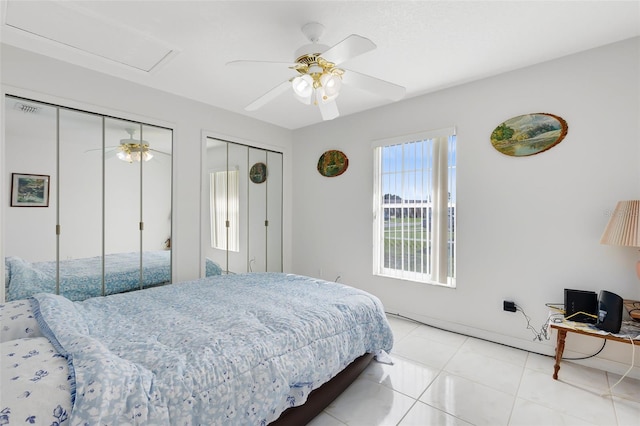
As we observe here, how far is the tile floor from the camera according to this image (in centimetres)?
179

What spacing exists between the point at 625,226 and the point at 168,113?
13.5ft

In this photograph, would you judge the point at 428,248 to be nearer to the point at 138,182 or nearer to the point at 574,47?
the point at 574,47

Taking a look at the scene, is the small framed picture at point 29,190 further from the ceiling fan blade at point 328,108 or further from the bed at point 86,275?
the ceiling fan blade at point 328,108

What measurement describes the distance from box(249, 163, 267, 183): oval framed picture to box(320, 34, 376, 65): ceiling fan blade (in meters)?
2.54

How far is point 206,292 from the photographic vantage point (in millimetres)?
2385

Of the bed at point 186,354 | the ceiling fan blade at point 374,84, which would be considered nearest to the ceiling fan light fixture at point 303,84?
the ceiling fan blade at point 374,84

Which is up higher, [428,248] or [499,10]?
[499,10]

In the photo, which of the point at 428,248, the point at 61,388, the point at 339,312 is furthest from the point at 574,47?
the point at 61,388

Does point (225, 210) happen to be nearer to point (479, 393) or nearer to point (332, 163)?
point (332, 163)

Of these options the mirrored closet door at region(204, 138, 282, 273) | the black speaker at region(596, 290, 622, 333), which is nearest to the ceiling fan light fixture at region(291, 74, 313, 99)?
the mirrored closet door at region(204, 138, 282, 273)

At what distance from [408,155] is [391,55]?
4.25 feet

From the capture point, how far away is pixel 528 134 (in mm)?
2598

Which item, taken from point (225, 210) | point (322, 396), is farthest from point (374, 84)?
point (225, 210)

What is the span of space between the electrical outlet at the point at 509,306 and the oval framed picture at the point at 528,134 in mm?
1377
